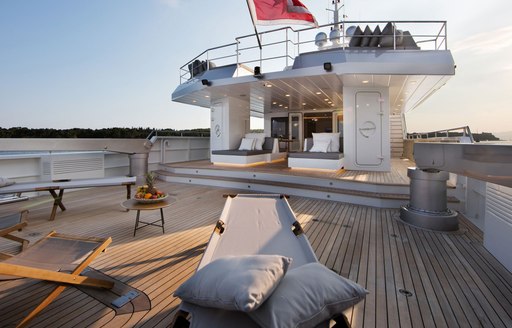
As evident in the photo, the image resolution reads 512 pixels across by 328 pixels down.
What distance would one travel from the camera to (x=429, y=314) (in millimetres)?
1737

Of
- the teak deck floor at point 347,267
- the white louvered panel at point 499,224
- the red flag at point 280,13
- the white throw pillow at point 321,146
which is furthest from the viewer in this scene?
the white throw pillow at point 321,146

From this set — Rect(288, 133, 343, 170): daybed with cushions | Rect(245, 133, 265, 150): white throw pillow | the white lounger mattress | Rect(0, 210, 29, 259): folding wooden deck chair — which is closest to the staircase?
Rect(288, 133, 343, 170): daybed with cushions

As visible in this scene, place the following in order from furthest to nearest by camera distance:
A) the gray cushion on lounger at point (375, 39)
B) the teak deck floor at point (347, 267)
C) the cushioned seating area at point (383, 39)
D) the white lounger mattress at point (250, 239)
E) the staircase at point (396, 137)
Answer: the staircase at point (396, 137), the gray cushion on lounger at point (375, 39), the cushioned seating area at point (383, 39), the teak deck floor at point (347, 267), the white lounger mattress at point (250, 239)

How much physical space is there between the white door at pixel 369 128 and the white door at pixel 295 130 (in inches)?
227

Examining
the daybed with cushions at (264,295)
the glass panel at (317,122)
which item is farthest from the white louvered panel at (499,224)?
the glass panel at (317,122)

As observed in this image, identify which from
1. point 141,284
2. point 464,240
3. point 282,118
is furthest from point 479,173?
point 282,118

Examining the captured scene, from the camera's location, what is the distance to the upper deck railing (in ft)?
18.6

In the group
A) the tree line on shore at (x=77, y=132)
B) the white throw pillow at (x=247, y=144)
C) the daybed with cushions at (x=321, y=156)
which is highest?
the tree line on shore at (x=77, y=132)

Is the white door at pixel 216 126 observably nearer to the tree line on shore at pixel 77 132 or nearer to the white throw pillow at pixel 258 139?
the white throw pillow at pixel 258 139

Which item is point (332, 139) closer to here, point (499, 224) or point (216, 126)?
point (216, 126)

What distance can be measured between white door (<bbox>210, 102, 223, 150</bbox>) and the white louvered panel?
787 cm

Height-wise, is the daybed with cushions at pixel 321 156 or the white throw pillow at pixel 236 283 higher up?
the daybed with cushions at pixel 321 156

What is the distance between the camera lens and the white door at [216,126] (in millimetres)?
9398

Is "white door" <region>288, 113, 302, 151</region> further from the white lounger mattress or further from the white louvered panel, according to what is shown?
the white louvered panel
